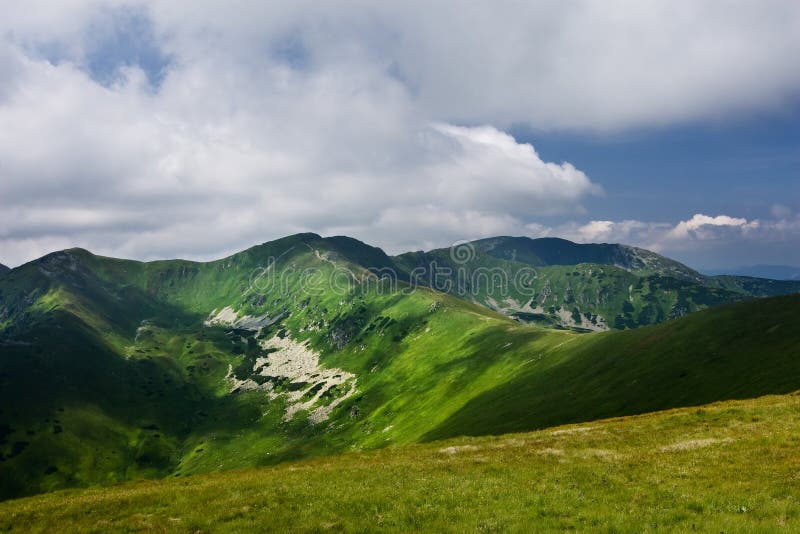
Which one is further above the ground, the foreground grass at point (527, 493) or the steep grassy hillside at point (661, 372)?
the foreground grass at point (527, 493)

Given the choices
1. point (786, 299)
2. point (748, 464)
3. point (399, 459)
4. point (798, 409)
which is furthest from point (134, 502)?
point (786, 299)

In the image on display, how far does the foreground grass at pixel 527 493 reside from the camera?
22.2 metres

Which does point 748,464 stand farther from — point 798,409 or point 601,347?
point 601,347

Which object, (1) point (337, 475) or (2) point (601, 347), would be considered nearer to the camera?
(1) point (337, 475)

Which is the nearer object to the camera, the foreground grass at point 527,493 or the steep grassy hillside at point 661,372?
the foreground grass at point 527,493

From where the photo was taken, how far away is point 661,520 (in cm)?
2111

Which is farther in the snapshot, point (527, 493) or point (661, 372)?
point (661, 372)

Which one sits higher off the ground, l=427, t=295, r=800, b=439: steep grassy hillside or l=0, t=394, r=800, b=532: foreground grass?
l=0, t=394, r=800, b=532: foreground grass

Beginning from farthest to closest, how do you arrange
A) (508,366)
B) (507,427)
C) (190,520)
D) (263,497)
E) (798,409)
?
(508,366) < (507,427) < (798,409) < (263,497) < (190,520)

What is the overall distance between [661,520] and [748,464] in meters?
11.0

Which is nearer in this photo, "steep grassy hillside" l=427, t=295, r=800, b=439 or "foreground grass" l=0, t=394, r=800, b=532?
"foreground grass" l=0, t=394, r=800, b=532

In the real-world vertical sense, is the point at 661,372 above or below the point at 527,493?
below

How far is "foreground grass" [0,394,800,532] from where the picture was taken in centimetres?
2220

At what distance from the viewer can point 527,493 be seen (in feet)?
87.6
